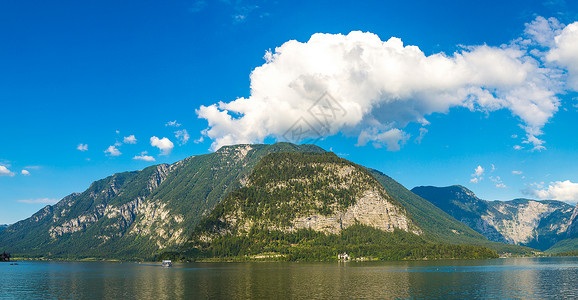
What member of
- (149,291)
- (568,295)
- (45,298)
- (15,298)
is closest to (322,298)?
(149,291)

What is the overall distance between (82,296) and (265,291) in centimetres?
5223

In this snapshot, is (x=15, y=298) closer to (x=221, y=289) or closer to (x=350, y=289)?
(x=221, y=289)

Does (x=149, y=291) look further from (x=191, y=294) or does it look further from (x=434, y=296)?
(x=434, y=296)

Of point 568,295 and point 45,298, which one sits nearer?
point 568,295

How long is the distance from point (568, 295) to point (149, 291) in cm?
11733

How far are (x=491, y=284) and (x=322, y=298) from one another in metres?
64.9

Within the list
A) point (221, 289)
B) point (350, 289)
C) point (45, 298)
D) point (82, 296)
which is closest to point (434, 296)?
point (350, 289)

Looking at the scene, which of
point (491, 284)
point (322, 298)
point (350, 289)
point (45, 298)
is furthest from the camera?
point (491, 284)

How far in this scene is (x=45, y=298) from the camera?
362 ft

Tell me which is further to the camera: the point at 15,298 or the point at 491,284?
the point at 491,284

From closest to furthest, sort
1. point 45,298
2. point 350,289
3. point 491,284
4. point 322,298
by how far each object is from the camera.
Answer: point 322,298, point 45,298, point 350,289, point 491,284

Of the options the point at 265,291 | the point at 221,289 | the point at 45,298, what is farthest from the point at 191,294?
the point at 45,298

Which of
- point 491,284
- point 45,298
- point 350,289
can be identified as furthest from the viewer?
point 491,284

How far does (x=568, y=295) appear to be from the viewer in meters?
102
